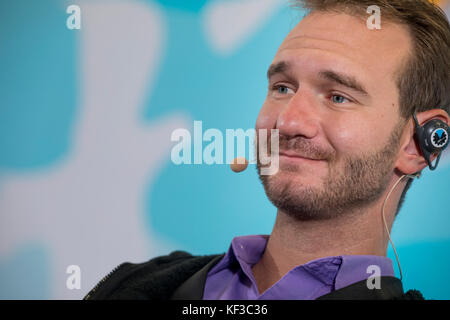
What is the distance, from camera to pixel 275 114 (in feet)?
3.82

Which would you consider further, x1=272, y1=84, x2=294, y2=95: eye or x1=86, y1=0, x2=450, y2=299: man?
x1=272, y1=84, x2=294, y2=95: eye

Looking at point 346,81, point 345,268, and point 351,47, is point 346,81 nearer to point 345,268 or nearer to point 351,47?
point 351,47

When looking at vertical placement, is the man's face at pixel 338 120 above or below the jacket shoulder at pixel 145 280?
above

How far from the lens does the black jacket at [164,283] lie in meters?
1.11

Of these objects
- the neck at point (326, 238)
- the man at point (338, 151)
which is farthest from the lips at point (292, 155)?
the neck at point (326, 238)

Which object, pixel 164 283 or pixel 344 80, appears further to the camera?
pixel 164 283

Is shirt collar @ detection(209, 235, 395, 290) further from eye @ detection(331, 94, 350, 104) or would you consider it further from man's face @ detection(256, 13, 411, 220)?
eye @ detection(331, 94, 350, 104)

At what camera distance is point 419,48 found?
1191 mm

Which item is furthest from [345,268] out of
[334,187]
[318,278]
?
[334,187]

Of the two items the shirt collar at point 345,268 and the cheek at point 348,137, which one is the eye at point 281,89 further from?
the shirt collar at point 345,268

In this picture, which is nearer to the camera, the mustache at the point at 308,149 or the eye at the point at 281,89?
the mustache at the point at 308,149

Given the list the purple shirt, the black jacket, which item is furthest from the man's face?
the black jacket

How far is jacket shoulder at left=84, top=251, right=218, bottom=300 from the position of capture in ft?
3.90

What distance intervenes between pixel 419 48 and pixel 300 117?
37 centimetres
